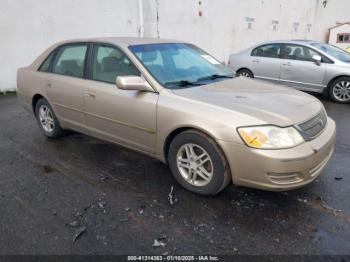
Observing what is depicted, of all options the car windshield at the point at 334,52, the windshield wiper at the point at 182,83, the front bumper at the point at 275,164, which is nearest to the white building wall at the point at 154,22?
the car windshield at the point at 334,52

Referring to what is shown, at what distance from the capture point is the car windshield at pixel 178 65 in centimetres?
339

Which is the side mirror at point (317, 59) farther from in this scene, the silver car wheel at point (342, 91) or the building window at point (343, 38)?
the building window at point (343, 38)

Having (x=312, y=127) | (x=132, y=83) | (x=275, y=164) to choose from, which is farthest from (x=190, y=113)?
(x=312, y=127)

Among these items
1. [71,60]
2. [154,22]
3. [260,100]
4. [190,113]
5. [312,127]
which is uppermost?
[154,22]

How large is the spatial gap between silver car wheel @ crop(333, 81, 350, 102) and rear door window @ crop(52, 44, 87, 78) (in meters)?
5.56

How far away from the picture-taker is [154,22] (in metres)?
10.9

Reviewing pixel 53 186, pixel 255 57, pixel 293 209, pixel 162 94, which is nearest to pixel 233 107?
pixel 162 94

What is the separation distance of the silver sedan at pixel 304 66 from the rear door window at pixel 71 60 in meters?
5.17

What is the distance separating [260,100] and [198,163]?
87cm

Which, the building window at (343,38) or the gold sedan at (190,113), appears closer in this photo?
the gold sedan at (190,113)

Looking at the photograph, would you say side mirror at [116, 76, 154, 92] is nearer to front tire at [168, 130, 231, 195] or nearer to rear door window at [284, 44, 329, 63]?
front tire at [168, 130, 231, 195]

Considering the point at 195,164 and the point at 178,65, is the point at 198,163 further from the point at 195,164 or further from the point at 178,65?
the point at 178,65

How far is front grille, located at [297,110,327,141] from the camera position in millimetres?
2758

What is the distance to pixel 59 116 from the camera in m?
4.48
